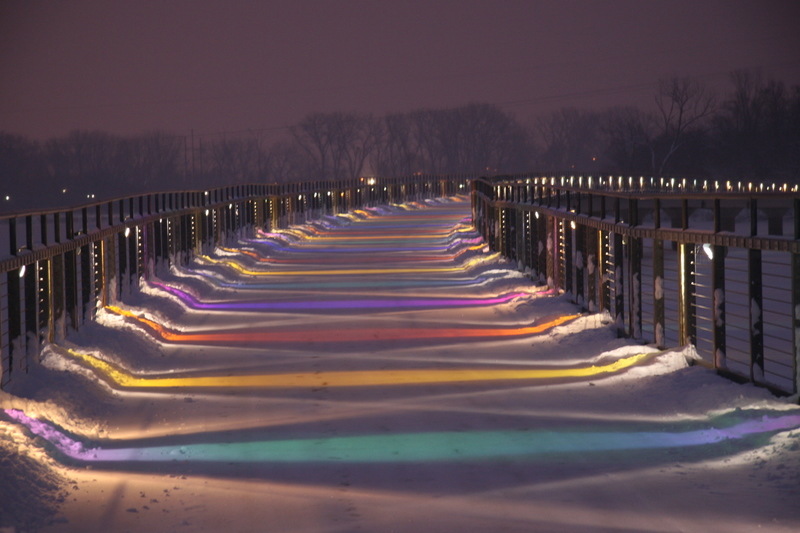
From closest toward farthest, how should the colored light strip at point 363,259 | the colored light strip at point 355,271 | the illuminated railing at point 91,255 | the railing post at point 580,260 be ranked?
the illuminated railing at point 91,255, the railing post at point 580,260, the colored light strip at point 355,271, the colored light strip at point 363,259

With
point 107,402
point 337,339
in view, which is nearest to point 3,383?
point 107,402

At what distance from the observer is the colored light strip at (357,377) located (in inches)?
431

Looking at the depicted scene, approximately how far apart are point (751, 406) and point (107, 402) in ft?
18.5

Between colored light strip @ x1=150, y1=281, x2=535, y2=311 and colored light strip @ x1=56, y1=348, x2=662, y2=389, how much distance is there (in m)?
6.25

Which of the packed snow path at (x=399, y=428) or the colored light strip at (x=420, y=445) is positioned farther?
the colored light strip at (x=420, y=445)

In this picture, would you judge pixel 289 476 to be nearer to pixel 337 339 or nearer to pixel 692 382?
pixel 692 382

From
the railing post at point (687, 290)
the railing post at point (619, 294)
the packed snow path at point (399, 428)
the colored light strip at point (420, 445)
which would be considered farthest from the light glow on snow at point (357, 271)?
the colored light strip at point (420, 445)

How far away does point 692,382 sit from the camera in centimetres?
1004

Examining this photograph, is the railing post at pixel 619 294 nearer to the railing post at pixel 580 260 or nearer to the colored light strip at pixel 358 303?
the railing post at pixel 580 260

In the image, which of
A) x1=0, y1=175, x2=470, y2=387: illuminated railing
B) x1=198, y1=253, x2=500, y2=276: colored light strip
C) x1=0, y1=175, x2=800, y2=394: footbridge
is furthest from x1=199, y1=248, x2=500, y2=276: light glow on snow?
x1=0, y1=175, x2=470, y2=387: illuminated railing

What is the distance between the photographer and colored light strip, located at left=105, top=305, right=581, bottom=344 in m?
14.2

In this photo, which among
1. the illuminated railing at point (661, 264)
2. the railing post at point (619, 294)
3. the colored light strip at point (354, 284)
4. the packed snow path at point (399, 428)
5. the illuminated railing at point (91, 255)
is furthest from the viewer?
the colored light strip at point (354, 284)

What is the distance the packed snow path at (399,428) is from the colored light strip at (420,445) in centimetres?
2

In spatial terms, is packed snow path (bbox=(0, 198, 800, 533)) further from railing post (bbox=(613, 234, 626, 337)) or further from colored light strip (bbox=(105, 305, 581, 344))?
railing post (bbox=(613, 234, 626, 337))
